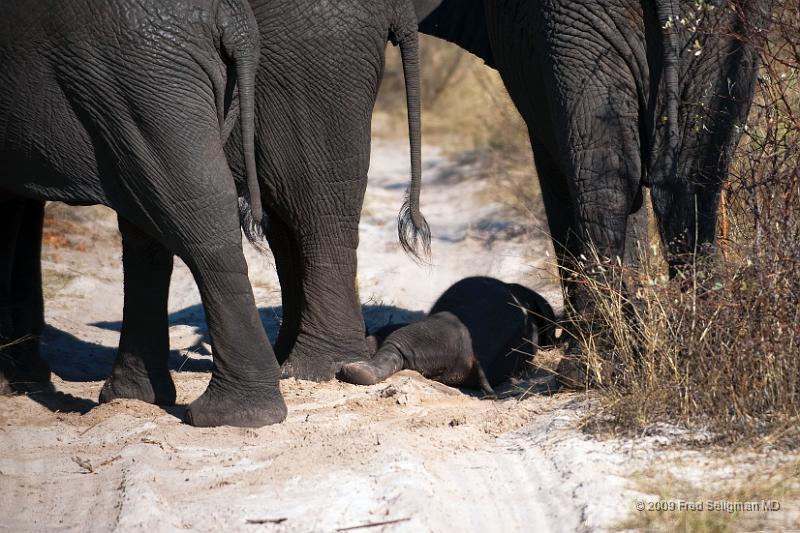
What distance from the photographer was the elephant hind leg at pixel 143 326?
4.69m

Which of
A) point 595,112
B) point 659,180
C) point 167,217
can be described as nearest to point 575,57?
point 595,112

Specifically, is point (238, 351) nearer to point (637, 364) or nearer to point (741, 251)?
point (637, 364)

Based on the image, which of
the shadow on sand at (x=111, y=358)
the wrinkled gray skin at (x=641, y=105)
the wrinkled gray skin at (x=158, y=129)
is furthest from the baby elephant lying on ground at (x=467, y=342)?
the wrinkled gray skin at (x=158, y=129)

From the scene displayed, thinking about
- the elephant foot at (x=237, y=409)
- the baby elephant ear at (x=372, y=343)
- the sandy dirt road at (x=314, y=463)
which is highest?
the baby elephant ear at (x=372, y=343)

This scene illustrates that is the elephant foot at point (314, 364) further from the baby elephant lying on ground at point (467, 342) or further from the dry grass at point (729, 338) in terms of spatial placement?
the dry grass at point (729, 338)

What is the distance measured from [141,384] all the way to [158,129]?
117 centimetres

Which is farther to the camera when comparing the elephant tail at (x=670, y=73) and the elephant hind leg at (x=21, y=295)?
the elephant hind leg at (x=21, y=295)

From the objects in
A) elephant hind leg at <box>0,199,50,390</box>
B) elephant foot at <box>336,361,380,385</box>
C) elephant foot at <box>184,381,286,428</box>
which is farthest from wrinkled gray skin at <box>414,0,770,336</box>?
elephant hind leg at <box>0,199,50,390</box>

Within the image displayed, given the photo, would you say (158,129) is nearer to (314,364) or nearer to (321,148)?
(321,148)

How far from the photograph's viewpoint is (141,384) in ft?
15.7

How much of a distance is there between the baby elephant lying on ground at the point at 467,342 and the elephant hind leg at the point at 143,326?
32.7 inches

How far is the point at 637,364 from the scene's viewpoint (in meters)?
4.22

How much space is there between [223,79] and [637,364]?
1794 mm

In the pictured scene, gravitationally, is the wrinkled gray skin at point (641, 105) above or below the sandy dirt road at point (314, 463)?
above
